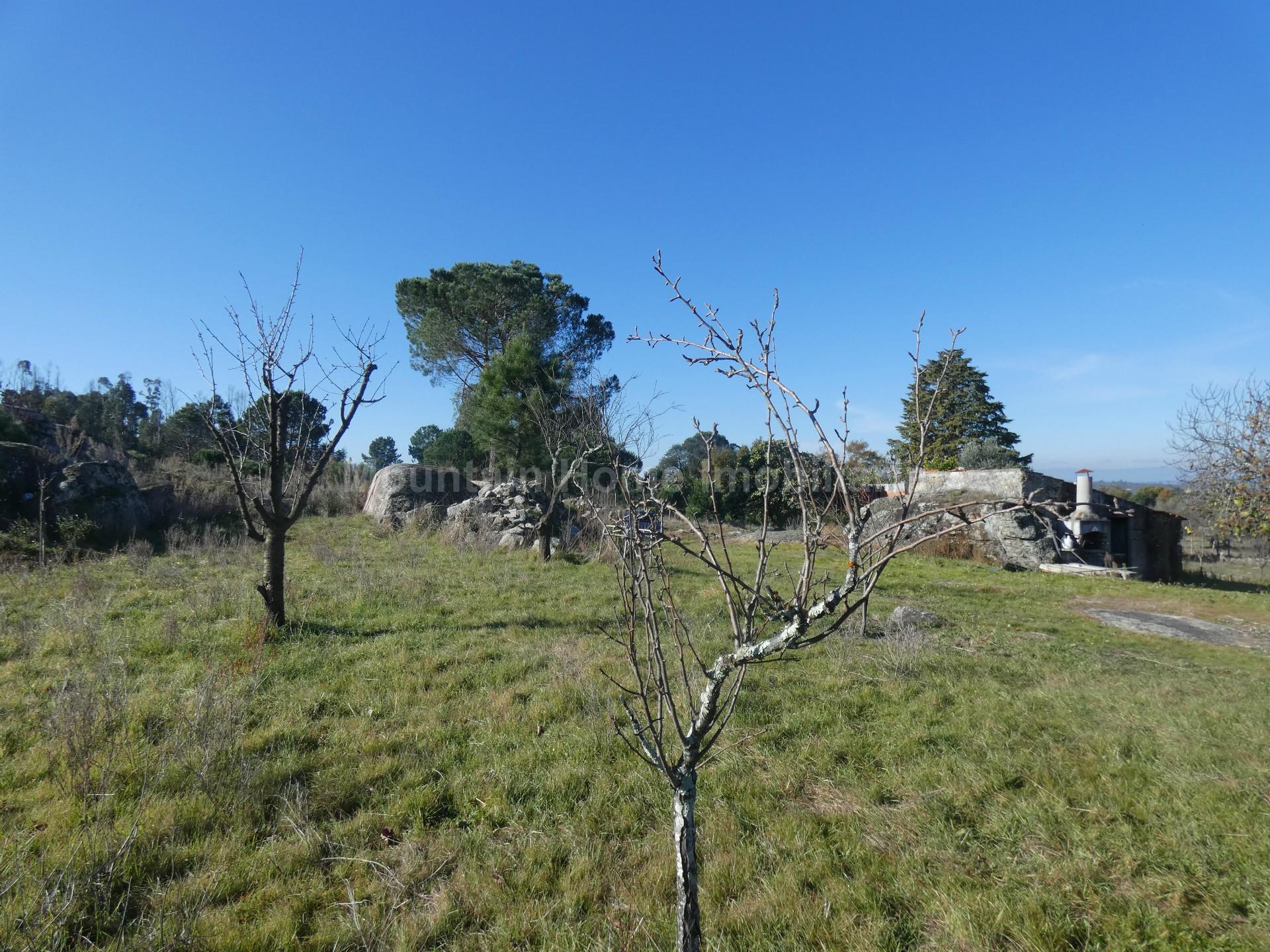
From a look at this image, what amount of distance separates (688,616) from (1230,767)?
4.17 metres

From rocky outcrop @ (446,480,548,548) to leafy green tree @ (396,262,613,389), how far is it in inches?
318

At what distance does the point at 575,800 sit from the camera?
3.07 meters

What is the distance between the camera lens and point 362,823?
9.30 feet

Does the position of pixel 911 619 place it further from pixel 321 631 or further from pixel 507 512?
pixel 507 512

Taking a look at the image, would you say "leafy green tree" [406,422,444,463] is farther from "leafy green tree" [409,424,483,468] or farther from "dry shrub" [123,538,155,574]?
"dry shrub" [123,538,155,574]

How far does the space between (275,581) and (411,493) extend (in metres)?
9.90

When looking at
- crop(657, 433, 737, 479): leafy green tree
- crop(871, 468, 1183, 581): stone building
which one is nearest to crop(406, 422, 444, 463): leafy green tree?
crop(657, 433, 737, 479): leafy green tree

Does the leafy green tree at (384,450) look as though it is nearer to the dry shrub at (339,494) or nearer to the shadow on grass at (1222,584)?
the dry shrub at (339,494)

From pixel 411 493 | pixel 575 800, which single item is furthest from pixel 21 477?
pixel 575 800

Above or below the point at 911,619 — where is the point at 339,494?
above

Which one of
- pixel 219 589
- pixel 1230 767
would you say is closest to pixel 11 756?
pixel 219 589

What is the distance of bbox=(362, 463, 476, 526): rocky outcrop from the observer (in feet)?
48.1

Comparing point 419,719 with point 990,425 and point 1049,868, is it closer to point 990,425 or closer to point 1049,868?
point 1049,868

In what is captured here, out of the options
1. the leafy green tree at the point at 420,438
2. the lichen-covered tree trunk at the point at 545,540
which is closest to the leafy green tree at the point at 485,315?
the leafy green tree at the point at 420,438
